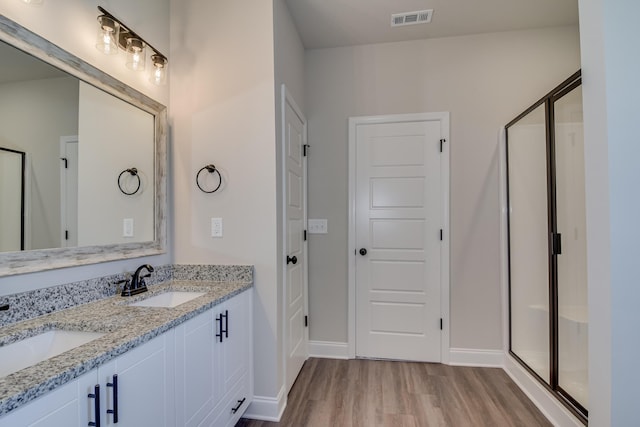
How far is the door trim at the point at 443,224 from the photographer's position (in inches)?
105

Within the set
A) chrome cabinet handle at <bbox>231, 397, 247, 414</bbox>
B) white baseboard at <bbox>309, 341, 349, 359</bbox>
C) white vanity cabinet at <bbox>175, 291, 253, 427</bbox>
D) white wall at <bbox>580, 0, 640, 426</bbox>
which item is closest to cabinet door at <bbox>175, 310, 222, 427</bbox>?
white vanity cabinet at <bbox>175, 291, 253, 427</bbox>

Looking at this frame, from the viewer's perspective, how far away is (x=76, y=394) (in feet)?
2.75

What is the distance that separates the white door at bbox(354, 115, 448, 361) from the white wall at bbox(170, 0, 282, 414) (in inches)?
41.8

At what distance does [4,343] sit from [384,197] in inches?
96.0

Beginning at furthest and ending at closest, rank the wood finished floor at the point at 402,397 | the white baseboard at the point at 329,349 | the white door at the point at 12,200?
the white baseboard at the point at 329,349
the wood finished floor at the point at 402,397
the white door at the point at 12,200

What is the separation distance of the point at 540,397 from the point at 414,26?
289 cm

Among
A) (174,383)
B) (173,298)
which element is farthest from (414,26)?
(174,383)

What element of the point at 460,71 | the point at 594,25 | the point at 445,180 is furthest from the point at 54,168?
the point at 460,71

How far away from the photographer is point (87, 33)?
4.89ft

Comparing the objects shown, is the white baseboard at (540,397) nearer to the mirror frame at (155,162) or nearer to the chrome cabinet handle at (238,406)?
the chrome cabinet handle at (238,406)

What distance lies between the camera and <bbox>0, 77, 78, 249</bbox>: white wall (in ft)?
3.90

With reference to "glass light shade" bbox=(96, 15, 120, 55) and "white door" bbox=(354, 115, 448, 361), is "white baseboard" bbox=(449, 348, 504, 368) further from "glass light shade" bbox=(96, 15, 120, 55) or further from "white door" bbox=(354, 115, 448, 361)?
"glass light shade" bbox=(96, 15, 120, 55)

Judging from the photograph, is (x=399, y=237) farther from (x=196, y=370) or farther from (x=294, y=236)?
(x=196, y=370)

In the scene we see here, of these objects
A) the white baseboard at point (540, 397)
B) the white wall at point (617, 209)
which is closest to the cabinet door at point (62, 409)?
the white wall at point (617, 209)
